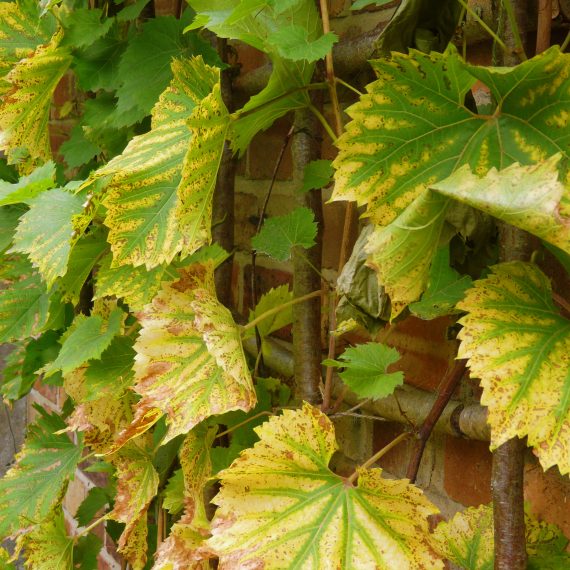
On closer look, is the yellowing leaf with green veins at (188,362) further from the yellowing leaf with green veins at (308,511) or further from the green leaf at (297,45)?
the green leaf at (297,45)

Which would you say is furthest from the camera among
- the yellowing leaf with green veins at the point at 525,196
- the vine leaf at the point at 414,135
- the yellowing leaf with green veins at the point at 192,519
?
the yellowing leaf with green veins at the point at 192,519

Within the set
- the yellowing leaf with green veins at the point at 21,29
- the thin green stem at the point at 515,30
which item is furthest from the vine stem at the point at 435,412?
the yellowing leaf with green veins at the point at 21,29

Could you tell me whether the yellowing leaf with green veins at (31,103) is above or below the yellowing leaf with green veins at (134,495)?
above

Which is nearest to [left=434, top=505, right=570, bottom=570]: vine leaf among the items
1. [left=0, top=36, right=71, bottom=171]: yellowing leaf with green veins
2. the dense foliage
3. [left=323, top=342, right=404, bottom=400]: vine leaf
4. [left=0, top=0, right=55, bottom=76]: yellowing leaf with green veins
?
the dense foliage

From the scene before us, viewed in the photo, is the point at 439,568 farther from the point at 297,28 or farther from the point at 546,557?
the point at 297,28

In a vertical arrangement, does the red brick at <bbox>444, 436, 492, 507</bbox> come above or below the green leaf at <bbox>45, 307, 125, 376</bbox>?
below

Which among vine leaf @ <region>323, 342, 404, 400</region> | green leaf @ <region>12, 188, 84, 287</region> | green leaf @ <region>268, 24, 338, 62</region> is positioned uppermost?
green leaf @ <region>268, 24, 338, 62</region>

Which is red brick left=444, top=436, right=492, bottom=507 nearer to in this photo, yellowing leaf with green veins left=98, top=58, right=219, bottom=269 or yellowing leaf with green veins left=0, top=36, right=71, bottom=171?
yellowing leaf with green veins left=98, top=58, right=219, bottom=269

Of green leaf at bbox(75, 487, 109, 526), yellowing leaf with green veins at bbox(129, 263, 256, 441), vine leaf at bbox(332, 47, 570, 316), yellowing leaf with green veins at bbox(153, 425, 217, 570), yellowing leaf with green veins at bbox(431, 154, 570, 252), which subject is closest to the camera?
yellowing leaf with green veins at bbox(431, 154, 570, 252)
